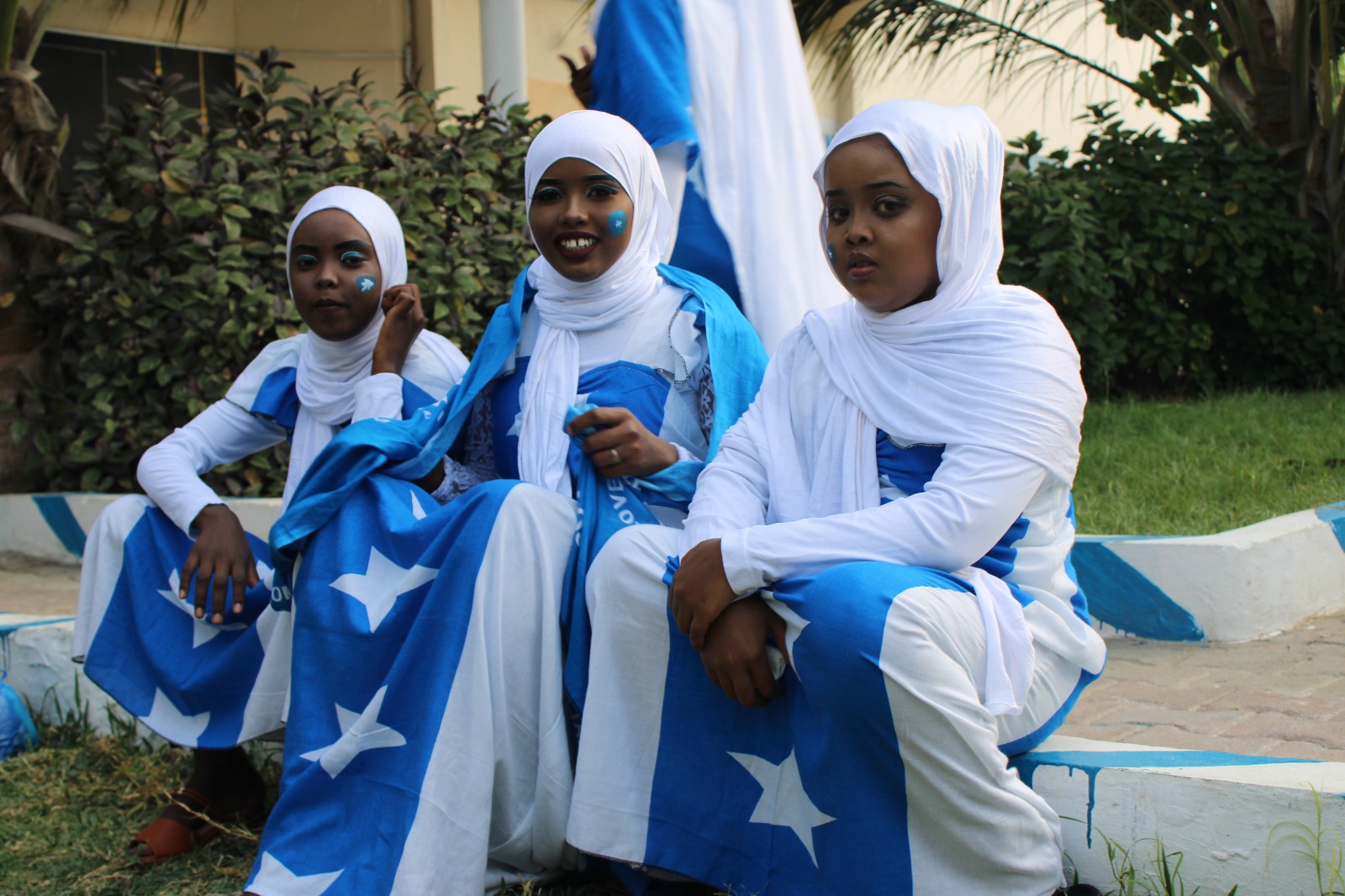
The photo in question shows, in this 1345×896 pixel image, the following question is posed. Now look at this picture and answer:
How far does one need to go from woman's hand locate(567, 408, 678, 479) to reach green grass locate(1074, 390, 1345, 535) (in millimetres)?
2143

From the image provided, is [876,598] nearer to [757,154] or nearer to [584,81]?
[757,154]

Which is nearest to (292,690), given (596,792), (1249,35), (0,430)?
(596,792)

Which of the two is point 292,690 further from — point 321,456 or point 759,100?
point 759,100

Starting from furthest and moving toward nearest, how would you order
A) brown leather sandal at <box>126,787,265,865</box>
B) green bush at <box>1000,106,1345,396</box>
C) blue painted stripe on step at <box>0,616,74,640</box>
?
1. green bush at <box>1000,106,1345,396</box>
2. blue painted stripe on step at <box>0,616,74,640</box>
3. brown leather sandal at <box>126,787,265,865</box>

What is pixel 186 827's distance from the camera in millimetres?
2895

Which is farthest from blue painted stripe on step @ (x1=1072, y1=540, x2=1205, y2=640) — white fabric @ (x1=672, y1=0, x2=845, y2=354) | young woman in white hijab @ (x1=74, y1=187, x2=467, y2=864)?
young woman in white hijab @ (x1=74, y1=187, x2=467, y2=864)

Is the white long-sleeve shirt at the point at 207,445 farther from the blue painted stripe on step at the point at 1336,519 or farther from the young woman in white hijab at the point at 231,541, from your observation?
the blue painted stripe on step at the point at 1336,519

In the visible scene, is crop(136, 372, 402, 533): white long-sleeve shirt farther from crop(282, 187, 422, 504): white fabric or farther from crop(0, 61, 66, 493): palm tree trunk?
crop(0, 61, 66, 493): palm tree trunk

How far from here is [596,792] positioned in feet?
7.54

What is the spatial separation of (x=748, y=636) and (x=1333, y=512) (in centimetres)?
277

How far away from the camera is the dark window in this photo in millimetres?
7340

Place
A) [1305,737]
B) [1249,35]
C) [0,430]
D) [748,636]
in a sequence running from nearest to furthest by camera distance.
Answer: [748,636]
[1305,737]
[0,430]
[1249,35]

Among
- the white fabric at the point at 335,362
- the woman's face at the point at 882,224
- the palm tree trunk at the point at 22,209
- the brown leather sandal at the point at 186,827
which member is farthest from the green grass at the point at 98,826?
the palm tree trunk at the point at 22,209

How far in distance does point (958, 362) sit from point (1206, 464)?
131 inches
